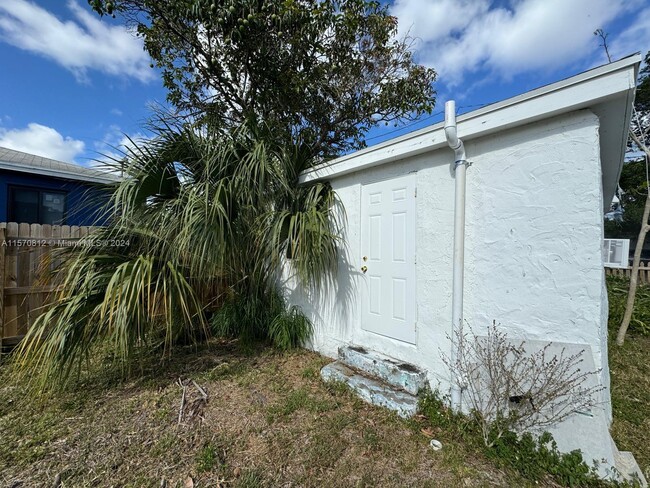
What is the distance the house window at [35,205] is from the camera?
7.57 metres

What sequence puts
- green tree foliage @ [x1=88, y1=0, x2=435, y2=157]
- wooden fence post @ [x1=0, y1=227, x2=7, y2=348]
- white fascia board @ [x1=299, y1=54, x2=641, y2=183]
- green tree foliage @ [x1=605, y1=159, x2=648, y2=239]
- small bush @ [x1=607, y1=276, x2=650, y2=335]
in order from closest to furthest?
white fascia board @ [x1=299, y1=54, x2=641, y2=183] < wooden fence post @ [x1=0, y1=227, x2=7, y2=348] < green tree foliage @ [x1=88, y1=0, x2=435, y2=157] < small bush @ [x1=607, y1=276, x2=650, y2=335] < green tree foliage @ [x1=605, y1=159, x2=648, y2=239]

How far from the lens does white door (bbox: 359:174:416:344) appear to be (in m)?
3.01

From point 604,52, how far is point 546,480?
6708mm

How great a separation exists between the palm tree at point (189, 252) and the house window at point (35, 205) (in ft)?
20.8

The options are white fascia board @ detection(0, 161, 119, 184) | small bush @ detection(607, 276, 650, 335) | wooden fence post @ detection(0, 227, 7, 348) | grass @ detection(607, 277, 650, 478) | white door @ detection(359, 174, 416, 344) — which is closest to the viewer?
grass @ detection(607, 277, 650, 478)

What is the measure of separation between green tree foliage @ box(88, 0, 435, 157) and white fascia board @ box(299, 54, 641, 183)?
1.94 meters

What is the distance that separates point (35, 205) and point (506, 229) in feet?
36.6

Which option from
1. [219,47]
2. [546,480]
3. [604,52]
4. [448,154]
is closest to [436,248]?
[448,154]

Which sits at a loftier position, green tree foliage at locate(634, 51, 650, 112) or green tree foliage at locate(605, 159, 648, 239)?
green tree foliage at locate(634, 51, 650, 112)

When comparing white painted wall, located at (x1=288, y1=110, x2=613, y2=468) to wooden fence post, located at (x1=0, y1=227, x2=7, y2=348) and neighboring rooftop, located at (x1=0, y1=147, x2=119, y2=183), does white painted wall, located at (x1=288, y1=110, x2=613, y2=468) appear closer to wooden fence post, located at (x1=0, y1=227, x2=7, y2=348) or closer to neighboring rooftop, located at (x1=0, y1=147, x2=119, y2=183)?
wooden fence post, located at (x1=0, y1=227, x2=7, y2=348)

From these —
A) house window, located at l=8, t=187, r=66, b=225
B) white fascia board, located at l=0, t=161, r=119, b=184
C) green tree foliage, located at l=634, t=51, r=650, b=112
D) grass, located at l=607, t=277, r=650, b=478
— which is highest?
green tree foliage, located at l=634, t=51, r=650, b=112

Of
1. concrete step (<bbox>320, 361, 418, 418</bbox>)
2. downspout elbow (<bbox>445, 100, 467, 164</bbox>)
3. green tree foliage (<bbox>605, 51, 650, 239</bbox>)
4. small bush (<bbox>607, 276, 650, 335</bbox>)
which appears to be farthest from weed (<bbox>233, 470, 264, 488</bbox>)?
green tree foliage (<bbox>605, 51, 650, 239</bbox>)

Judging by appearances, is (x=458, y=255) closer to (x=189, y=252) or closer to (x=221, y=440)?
(x=221, y=440)

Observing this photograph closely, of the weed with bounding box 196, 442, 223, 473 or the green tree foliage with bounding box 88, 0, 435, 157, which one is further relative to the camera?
the green tree foliage with bounding box 88, 0, 435, 157
